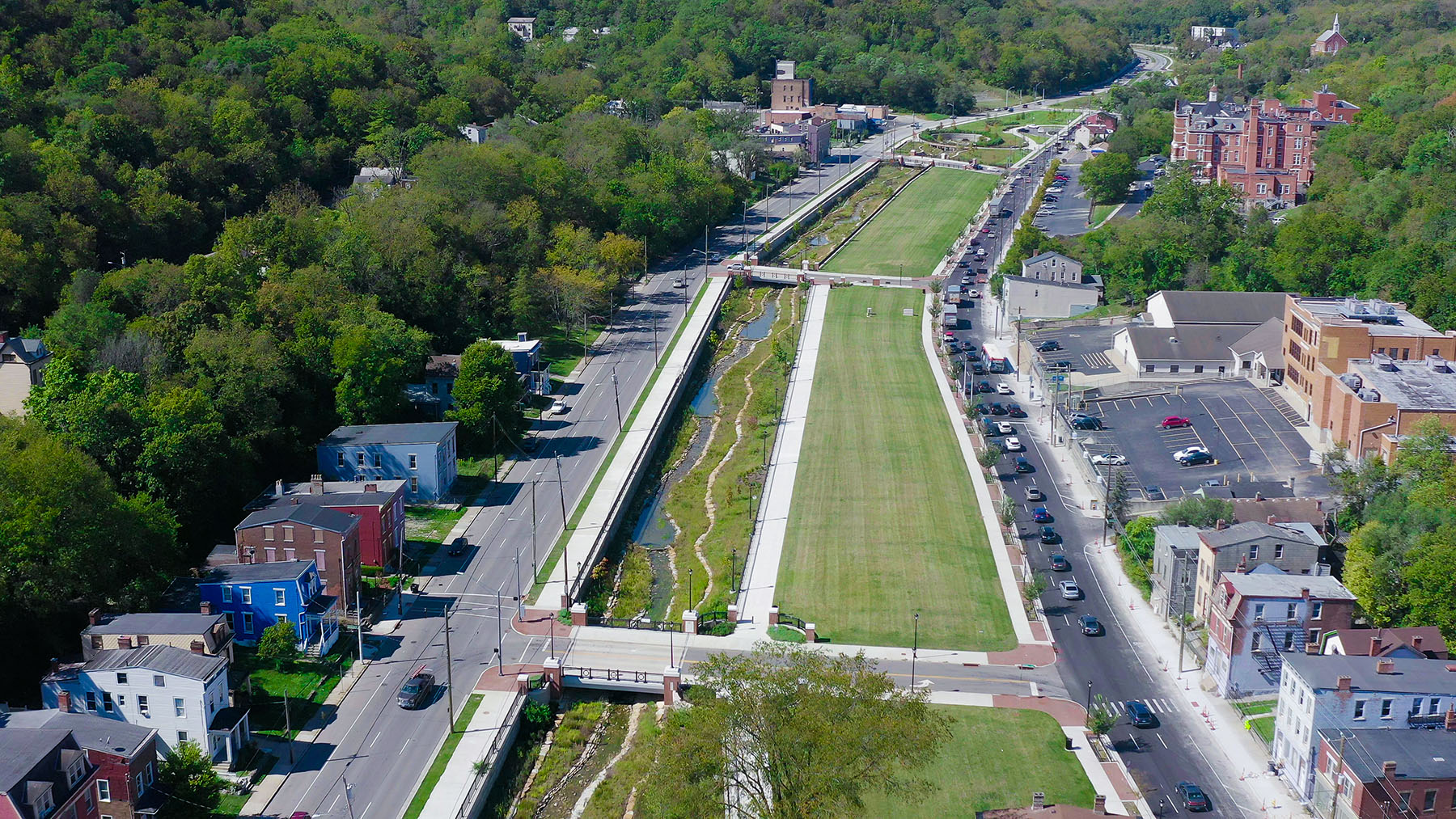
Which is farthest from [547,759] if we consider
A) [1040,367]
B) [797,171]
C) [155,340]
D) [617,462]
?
[797,171]

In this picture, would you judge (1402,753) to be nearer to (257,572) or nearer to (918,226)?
(257,572)

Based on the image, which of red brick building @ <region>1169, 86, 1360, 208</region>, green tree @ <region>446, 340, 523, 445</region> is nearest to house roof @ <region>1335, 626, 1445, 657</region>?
green tree @ <region>446, 340, 523, 445</region>

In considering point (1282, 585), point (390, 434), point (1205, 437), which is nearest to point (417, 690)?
point (390, 434)

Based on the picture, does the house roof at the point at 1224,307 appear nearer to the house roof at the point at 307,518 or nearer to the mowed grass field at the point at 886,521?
the mowed grass field at the point at 886,521

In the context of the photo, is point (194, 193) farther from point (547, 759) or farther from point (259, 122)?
point (547, 759)

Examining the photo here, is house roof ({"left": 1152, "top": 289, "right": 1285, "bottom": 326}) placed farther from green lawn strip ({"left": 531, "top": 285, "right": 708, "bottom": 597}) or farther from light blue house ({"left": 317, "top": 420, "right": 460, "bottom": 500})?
light blue house ({"left": 317, "top": 420, "right": 460, "bottom": 500})

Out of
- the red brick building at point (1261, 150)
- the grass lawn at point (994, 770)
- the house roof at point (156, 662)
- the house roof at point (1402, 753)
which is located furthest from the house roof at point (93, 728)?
the red brick building at point (1261, 150)
